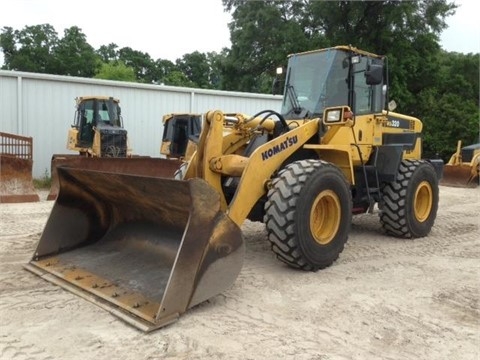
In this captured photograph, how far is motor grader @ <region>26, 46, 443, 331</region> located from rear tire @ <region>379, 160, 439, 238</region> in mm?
15

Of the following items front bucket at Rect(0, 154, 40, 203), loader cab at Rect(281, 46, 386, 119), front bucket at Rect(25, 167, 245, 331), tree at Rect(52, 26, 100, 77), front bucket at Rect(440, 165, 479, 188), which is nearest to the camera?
front bucket at Rect(25, 167, 245, 331)

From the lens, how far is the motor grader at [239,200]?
361 centimetres

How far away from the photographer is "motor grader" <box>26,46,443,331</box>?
361cm

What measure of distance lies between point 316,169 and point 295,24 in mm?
21402

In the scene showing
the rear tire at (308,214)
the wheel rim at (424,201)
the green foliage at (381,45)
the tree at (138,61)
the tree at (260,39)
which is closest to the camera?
the rear tire at (308,214)

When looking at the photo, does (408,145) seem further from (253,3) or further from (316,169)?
(253,3)

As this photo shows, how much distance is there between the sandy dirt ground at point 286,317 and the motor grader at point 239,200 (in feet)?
0.55

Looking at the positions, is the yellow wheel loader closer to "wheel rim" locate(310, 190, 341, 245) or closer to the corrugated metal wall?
the corrugated metal wall

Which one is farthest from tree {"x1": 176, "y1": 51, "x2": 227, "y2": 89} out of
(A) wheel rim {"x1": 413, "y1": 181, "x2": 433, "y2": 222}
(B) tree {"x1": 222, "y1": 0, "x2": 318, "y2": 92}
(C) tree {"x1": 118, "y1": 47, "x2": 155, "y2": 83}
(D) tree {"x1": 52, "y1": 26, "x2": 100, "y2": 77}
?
(A) wheel rim {"x1": 413, "y1": 181, "x2": 433, "y2": 222}

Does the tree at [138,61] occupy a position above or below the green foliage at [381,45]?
above

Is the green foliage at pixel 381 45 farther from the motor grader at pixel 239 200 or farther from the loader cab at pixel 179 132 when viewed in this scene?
the motor grader at pixel 239 200

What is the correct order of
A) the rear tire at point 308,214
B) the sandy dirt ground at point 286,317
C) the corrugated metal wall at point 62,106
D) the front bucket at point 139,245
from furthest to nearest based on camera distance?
1. the corrugated metal wall at point 62,106
2. the rear tire at point 308,214
3. the front bucket at point 139,245
4. the sandy dirt ground at point 286,317

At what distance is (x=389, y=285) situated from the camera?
4.42m

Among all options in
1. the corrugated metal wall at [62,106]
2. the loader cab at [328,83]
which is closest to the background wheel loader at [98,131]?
the corrugated metal wall at [62,106]
